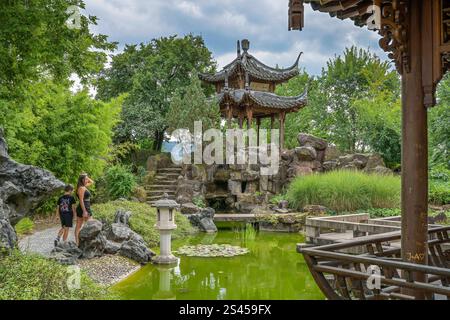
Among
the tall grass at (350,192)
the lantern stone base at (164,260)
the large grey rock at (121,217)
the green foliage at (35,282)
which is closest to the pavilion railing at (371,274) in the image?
the green foliage at (35,282)

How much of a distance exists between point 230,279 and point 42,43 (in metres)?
4.14

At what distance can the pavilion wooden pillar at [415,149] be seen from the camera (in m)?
2.91

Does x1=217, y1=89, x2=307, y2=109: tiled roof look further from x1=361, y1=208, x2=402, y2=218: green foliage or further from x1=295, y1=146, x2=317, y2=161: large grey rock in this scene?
x1=361, y1=208, x2=402, y2=218: green foliage

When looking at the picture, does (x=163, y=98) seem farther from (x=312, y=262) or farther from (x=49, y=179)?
(x=312, y=262)

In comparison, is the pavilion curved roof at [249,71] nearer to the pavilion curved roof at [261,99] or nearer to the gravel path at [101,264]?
the pavilion curved roof at [261,99]

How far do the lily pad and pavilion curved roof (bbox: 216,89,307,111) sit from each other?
361 inches

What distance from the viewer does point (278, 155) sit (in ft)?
53.0

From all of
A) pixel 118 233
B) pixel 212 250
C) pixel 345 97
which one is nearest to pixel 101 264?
pixel 118 233

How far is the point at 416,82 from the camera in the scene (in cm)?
290

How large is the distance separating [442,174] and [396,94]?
30.5ft

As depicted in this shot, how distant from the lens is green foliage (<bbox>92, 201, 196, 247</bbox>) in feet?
29.6

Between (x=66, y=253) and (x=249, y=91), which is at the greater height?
(x=249, y=91)

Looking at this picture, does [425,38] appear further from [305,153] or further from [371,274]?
[305,153]

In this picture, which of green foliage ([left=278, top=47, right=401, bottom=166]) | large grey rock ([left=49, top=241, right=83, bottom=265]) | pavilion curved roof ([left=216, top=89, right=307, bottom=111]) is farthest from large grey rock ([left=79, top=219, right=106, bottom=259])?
green foliage ([left=278, top=47, right=401, bottom=166])
